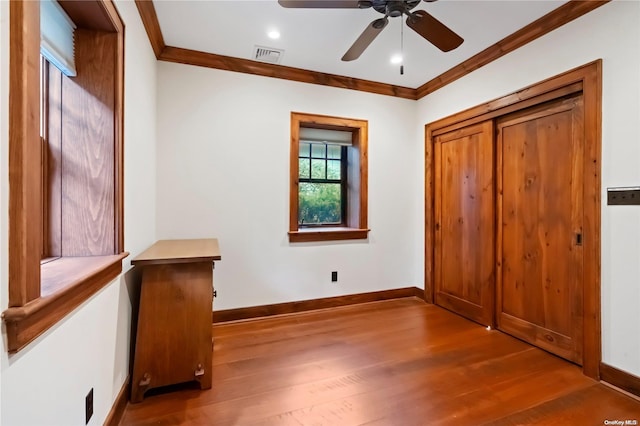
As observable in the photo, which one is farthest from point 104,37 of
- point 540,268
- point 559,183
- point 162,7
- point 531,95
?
point 540,268

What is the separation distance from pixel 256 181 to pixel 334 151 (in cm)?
113

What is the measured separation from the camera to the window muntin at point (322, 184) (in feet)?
12.0

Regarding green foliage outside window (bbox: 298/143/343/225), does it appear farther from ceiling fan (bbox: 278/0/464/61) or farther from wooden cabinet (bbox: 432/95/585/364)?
ceiling fan (bbox: 278/0/464/61)

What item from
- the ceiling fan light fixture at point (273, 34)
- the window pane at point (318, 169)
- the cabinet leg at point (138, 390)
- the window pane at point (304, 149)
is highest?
the ceiling fan light fixture at point (273, 34)

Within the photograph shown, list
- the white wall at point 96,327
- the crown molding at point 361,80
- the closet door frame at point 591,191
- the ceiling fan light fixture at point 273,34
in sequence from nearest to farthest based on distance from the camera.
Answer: the white wall at point 96,327 → the closet door frame at point 591,191 → the crown molding at point 361,80 → the ceiling fan light fixture at point 273,34

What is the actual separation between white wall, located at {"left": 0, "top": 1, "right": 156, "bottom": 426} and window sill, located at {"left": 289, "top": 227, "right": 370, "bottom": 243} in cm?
140

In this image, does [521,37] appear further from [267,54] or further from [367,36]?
[267,54]

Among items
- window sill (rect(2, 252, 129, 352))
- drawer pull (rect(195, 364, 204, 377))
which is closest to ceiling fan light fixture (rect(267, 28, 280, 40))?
window sill (rect(2, 252, 129, 352))

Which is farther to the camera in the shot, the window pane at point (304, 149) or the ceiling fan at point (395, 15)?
the window pane at point (304, 149)

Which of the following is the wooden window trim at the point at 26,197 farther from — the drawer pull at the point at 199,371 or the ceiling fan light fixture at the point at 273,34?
the ceiling fan light fixture at the point at 273,34

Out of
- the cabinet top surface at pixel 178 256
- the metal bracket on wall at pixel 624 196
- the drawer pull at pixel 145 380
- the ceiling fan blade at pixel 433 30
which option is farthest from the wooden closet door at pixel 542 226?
the drawer pull at pixel 145 380

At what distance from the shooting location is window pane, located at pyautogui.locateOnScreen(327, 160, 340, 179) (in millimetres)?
3777

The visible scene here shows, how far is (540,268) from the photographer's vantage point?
257 centimetres

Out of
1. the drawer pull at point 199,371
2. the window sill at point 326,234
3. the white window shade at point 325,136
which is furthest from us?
the white window shade at point 325,136
